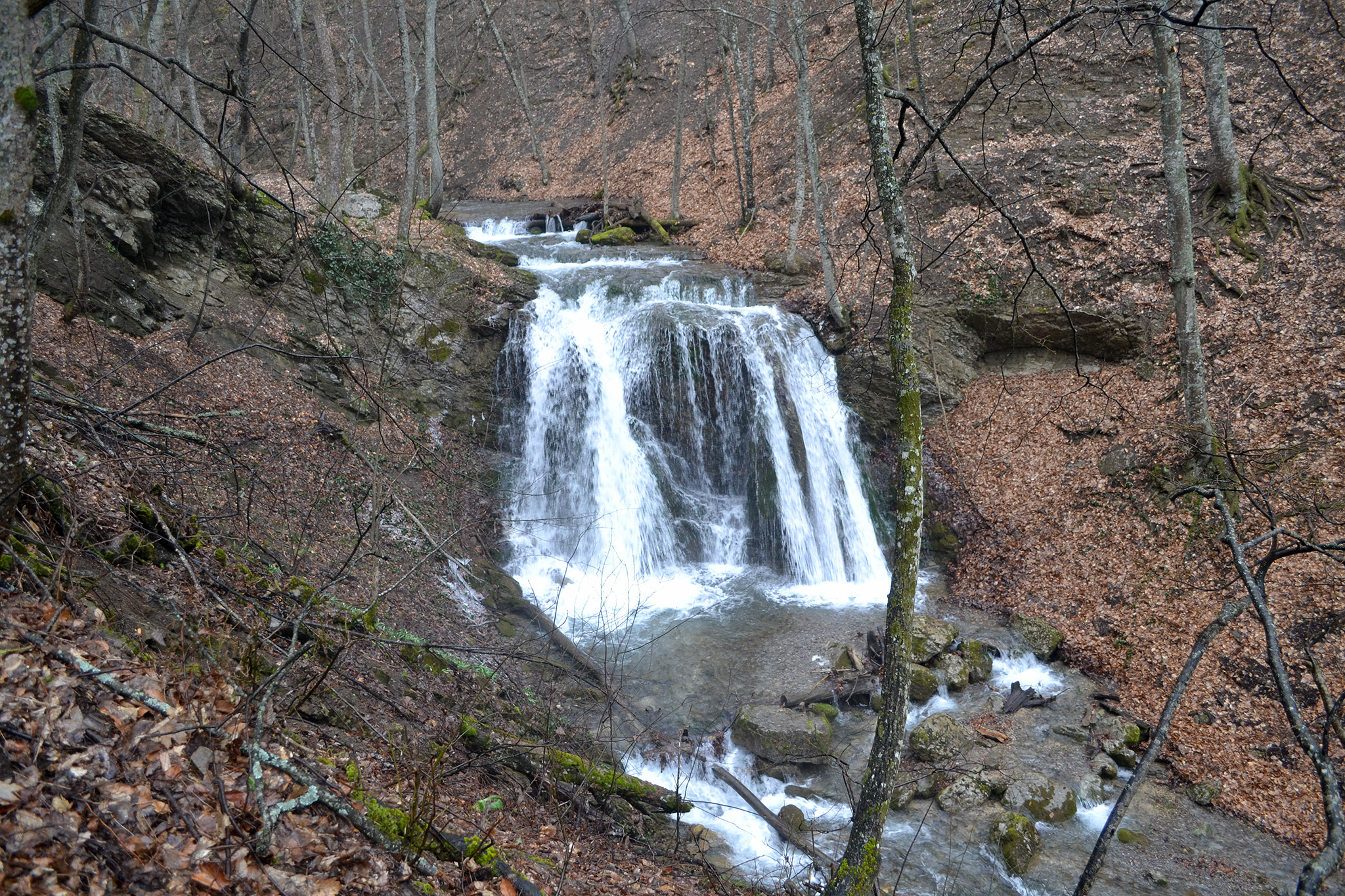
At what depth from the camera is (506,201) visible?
23.8 meters

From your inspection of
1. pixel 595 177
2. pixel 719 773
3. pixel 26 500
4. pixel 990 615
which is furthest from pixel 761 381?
pixel 595 177

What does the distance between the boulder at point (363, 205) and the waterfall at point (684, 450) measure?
4.63m

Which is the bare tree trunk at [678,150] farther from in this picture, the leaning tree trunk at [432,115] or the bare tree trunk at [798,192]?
the leaning tree trunk at [432,115]

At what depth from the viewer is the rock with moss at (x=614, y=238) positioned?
692 inches

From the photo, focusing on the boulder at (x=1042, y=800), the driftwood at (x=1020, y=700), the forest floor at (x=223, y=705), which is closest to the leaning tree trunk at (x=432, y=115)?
the forest floor at (x=223, y=705)

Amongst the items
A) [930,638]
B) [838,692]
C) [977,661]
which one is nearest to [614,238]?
[930,638]

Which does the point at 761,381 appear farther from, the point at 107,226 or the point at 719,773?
the point at 107,226

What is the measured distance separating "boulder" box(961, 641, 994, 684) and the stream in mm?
196

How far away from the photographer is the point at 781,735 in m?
7.71

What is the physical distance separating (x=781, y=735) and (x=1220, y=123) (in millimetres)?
11849

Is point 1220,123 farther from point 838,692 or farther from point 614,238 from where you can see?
point 614,238

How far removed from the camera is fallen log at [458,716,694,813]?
5.03 metres

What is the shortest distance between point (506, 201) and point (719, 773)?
21.1 metres

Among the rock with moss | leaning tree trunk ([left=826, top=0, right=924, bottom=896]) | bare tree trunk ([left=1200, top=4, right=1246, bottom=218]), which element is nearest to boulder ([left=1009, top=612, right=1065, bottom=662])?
leaning tree trunk ([left=826, top=0, right=924, bottom=896])
